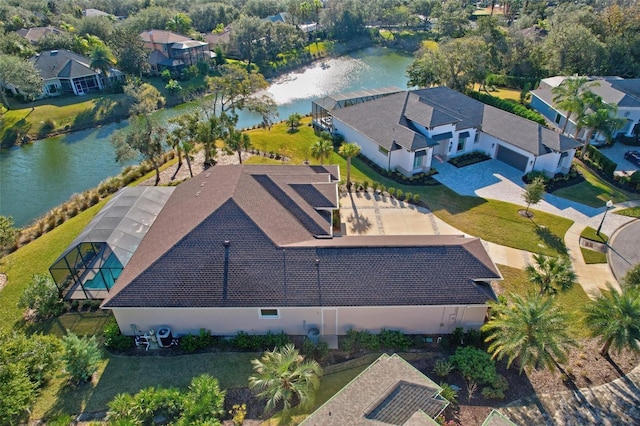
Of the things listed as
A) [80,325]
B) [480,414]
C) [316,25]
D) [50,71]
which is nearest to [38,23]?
[50,71]

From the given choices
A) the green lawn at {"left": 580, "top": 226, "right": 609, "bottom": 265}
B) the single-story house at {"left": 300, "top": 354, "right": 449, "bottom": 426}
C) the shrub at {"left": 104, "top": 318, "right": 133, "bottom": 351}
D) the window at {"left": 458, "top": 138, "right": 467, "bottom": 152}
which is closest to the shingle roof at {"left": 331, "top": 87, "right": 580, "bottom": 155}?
the window at {"left": 458, "top": 138, "right": 467, "bottom": 152}

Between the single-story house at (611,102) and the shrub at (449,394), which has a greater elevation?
the single-story house at (611,102)

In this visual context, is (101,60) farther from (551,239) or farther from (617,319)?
(617,319)

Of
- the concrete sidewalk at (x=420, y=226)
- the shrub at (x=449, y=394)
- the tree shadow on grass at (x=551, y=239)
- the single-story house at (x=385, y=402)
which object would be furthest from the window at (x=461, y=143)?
the single-story house at (x=385, y=402)

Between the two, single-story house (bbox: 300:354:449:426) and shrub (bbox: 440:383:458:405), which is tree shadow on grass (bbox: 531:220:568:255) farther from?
single-story house (bbox: 300:354:449:426)

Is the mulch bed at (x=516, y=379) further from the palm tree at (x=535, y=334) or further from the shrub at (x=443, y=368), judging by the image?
the palm tree at (x=535, y=334)

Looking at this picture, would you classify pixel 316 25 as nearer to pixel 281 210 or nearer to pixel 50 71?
pixel 50 71

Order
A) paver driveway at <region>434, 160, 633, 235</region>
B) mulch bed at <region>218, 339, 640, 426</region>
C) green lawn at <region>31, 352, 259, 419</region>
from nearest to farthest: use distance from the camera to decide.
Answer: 1. mulch bed at <region>218, 339, 640, 426</region>
2. green lawn at <region>31, 352, 259, 419</region>
3. paver driveway at <region>434, 160, 633, 235</region>

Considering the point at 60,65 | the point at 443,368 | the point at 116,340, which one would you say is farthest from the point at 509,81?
the point at 60,65
